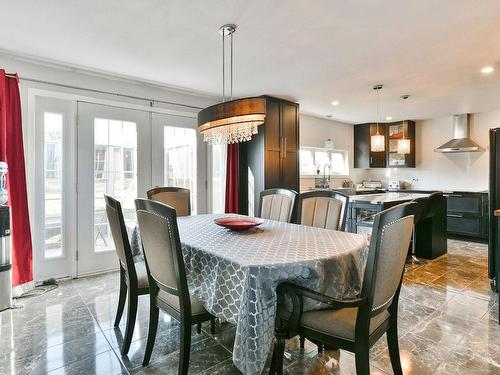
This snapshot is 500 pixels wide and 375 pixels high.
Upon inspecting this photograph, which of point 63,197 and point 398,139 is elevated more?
point 398,139

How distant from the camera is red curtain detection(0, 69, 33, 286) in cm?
290

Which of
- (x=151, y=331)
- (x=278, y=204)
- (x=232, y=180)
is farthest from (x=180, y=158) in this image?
(x=151, y=331)

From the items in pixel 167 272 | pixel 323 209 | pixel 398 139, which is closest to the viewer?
pixel 167 272

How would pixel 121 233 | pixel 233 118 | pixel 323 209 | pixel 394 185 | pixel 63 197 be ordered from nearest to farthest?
1. pixel 121 233
2. pixel 233 118
3. pixel 323 209
4. pixel 63 197
5. pixel 394 185

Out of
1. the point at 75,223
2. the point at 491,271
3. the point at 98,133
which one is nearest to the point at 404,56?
the point at 491,271

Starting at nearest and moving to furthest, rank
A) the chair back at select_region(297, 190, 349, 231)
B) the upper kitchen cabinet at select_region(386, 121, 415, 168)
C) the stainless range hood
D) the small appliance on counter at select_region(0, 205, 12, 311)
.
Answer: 1. the chair back at select_region(297, 190, 349, 231)
2. the small appliance on counter at select_region(0, 205, 12, 311)
3. the stainless range hood
4. the upper kitchen cabinet at select_region(386, 121, 415, 168)

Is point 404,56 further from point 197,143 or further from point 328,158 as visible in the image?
point 328,158

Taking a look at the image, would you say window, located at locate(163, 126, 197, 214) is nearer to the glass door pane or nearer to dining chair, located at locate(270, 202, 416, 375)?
the glass door pane

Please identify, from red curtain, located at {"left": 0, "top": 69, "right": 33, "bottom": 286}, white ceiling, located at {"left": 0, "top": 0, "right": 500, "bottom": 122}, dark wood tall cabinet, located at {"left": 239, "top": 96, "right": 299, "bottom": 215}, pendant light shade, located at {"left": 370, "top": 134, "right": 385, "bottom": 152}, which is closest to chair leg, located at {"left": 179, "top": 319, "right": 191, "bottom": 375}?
white ceiling, located at {"left": 0, "top": 0, "right": 500, "bottom": 122}

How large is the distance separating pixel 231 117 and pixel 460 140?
18.4ft

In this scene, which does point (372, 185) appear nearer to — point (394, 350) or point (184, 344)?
point (394, 350)

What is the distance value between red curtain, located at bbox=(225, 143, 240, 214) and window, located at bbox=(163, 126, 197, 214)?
0.53 meters

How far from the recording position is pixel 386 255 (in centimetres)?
132

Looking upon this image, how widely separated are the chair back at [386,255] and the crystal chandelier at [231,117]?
124 cm
